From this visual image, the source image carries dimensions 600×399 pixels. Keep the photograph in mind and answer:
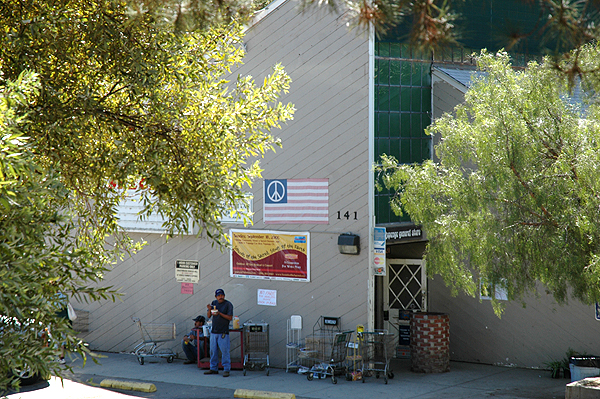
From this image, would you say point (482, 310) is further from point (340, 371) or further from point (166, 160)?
point (166, 160)

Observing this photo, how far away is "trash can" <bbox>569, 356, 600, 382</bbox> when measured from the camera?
1202cm

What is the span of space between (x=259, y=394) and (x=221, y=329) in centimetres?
226

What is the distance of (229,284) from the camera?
15406mm

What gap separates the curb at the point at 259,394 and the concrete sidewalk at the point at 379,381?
0.36 metres

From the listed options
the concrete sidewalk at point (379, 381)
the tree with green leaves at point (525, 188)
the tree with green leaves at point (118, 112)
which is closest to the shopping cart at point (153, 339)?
the concrete sidewalk at point (379, 381)

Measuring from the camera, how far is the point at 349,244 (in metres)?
13.7

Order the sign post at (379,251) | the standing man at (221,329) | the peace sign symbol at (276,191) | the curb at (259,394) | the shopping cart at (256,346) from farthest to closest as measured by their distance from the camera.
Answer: the peace sign symbol at (276,191) < the shopping cart at (256,346) < the standing man at (221,329) < the sign post at (379,251) < the curb at (259,394)

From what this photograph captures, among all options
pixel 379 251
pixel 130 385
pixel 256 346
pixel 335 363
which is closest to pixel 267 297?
pixel 256 346

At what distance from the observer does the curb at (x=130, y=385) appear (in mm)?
12727

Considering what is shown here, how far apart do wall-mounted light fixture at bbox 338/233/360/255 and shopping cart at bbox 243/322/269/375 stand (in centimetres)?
250

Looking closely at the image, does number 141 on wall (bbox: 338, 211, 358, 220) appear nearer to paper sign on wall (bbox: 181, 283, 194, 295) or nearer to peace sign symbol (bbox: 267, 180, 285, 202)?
peace sign symbol (bbox: 267, 180, 285, 202)

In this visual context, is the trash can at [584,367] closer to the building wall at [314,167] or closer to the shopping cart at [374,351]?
the shopping cart at [374,351]

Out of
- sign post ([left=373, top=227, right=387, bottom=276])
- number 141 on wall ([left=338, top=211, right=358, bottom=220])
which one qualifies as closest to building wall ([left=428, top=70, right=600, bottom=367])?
sign post ([left=373, top=227, right=387, bottom=276])

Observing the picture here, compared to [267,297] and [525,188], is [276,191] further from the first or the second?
[525,188]
